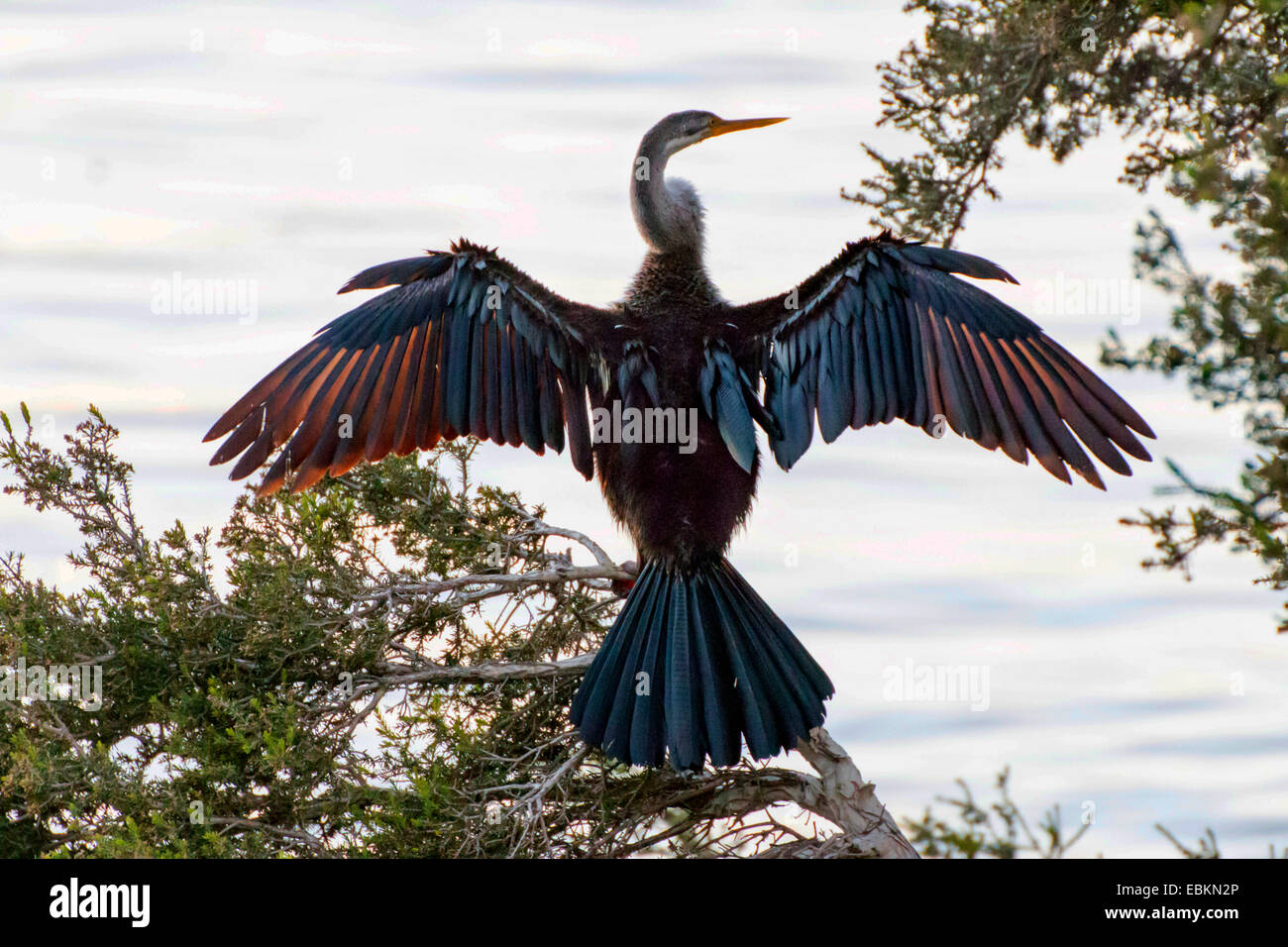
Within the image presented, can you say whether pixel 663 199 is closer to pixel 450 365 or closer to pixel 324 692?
pixel 450 365

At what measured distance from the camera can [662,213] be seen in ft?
18.4

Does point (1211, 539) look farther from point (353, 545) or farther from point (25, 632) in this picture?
point (25, 632)

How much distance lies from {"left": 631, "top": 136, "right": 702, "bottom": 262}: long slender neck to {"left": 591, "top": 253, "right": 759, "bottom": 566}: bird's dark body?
61cm

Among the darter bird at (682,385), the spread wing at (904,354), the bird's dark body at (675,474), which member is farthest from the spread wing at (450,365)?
the spread wing at (904,354)

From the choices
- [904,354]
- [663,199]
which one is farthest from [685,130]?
[904,354]

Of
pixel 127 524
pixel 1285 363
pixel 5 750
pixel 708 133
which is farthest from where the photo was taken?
pixel 708 133

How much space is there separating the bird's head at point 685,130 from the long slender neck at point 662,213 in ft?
0.47

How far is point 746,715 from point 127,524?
8.69 ft

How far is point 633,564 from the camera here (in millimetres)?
4867

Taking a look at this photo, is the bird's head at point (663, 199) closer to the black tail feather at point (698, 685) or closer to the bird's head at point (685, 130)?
the bird's head at point (685, 130)

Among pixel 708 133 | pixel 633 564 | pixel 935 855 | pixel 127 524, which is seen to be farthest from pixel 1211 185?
pixel 127 524

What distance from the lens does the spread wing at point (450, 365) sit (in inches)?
199

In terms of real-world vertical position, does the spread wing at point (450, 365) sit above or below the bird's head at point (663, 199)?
below

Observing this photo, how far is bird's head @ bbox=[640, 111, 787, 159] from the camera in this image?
589 cm
